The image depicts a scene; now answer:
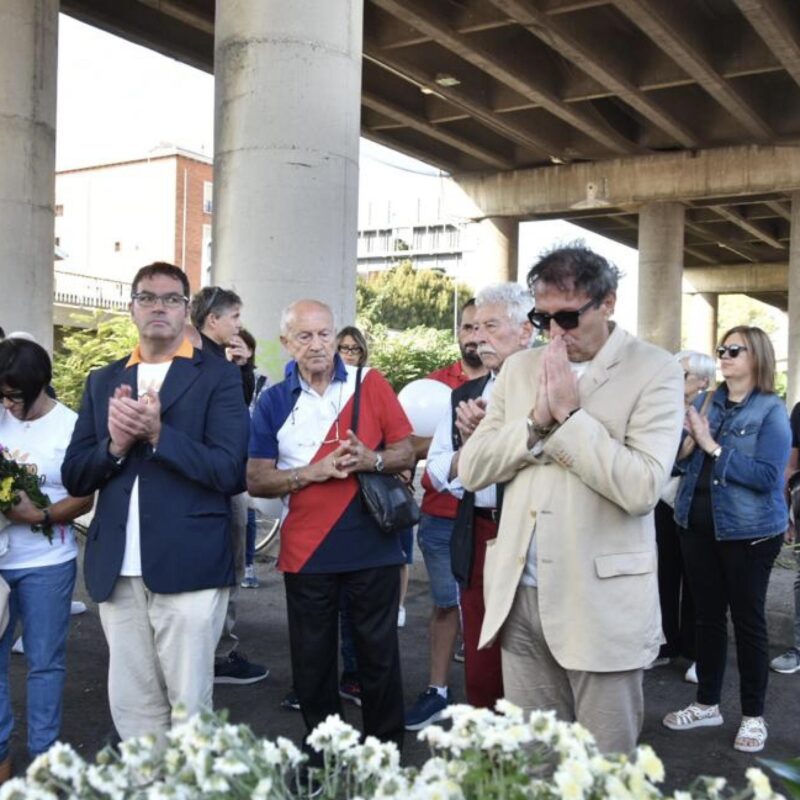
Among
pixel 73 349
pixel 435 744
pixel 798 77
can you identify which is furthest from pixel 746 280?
pixel 435 744

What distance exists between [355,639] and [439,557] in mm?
1004

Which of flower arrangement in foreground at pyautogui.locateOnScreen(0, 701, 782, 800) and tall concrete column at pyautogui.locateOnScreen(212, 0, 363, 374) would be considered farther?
tall concrete column at pyautogui.locateOnScreen(212, 0, 363, 374)

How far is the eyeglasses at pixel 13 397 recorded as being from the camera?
4059 mm

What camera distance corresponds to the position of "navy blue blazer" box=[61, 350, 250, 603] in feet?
11.6

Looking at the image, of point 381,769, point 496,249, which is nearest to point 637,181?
point 496,249

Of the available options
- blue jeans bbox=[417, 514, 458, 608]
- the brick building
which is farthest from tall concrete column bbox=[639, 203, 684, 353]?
the brick building

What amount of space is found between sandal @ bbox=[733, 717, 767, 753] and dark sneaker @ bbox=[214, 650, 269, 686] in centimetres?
271

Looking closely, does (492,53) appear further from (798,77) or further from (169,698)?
(169,698)

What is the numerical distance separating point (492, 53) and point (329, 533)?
17.1 metres

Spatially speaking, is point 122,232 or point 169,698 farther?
point 122,232

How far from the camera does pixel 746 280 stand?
4612 centimetres

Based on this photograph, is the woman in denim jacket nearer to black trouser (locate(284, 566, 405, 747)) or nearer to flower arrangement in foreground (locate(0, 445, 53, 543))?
black trouser (locate(284, 566, 405, 747))

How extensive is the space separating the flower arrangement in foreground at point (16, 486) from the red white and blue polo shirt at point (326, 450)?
3.08ft

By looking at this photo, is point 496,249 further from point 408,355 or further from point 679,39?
point 679,39
